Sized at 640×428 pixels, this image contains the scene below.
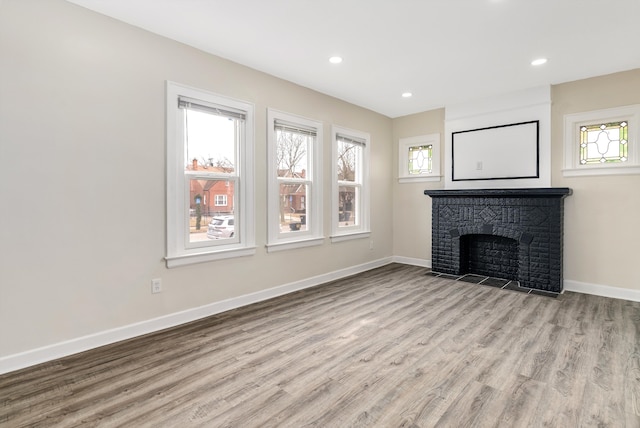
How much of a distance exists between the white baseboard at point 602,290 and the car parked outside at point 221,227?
168 inches

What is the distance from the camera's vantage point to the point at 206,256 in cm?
330

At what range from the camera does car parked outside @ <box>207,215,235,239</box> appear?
136 inches

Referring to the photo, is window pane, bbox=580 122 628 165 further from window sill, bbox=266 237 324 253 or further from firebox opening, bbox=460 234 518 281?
window sill, bbox=266 237 324 253

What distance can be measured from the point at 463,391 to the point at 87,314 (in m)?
2.78

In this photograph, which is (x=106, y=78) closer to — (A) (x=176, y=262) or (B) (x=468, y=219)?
(A) (x=176, y=262)

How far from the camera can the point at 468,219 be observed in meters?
4.87

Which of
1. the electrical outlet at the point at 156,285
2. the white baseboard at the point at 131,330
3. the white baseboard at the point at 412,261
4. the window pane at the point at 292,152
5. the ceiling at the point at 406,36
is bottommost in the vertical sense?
the white baseboard at the point at 131,330

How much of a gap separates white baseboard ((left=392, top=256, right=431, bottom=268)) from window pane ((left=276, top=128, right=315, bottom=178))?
2.61 m

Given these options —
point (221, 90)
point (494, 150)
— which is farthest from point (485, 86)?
point (221, 90)

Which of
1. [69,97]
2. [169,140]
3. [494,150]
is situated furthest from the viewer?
[494,150]

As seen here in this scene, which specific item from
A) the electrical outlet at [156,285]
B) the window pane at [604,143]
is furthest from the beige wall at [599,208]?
the electrical outlet at [156,285]

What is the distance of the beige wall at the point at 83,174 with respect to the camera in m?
2.29

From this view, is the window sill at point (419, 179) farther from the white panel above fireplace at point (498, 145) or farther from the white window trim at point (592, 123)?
the white window trim at point (592, 123)

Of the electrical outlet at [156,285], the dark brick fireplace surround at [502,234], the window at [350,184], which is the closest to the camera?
the electrical outlet at [156,285]
